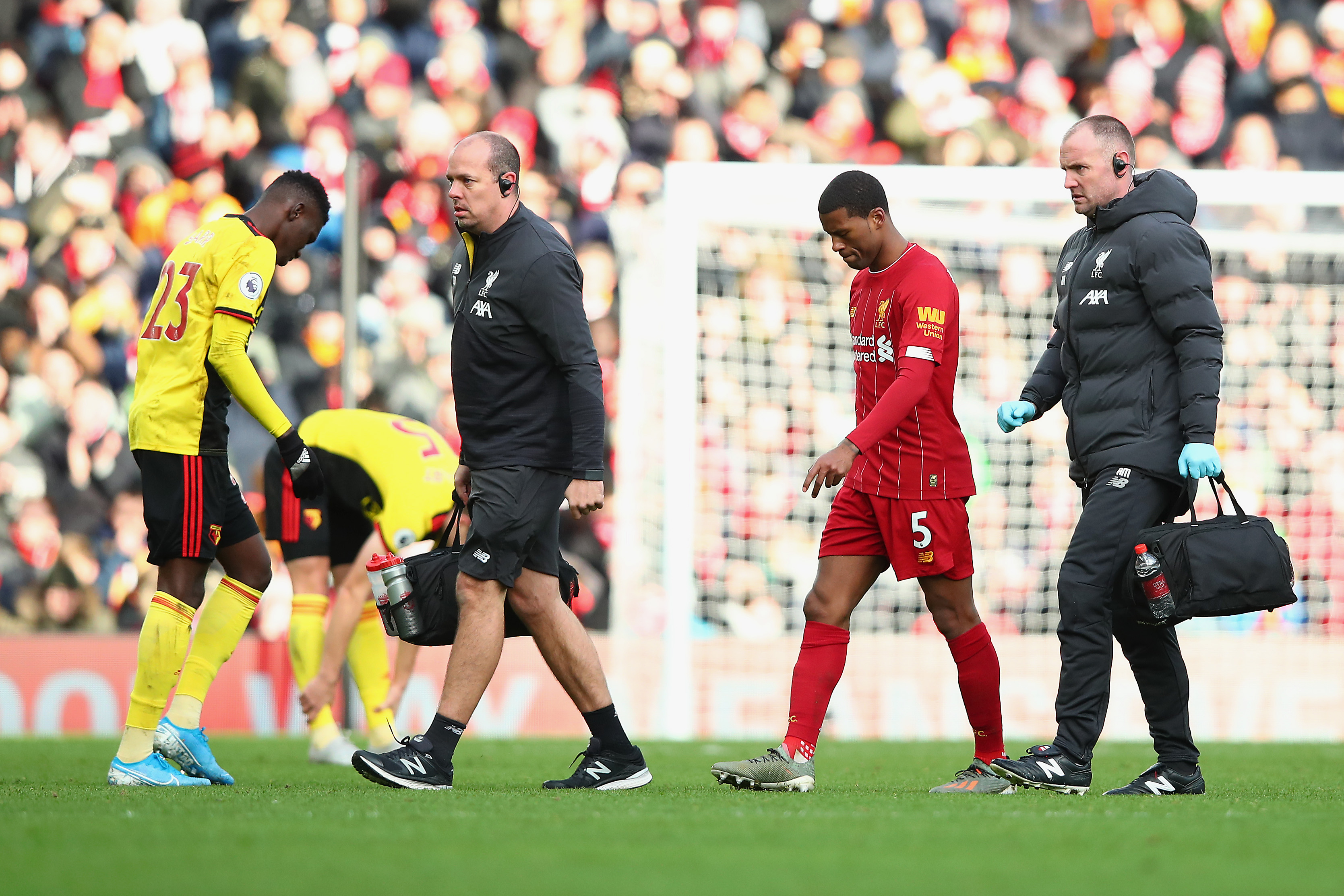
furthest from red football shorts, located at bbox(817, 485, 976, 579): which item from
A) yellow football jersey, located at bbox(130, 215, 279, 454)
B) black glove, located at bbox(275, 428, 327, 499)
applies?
yellow football jersey, located at bbox(130, 215, 279, 454)

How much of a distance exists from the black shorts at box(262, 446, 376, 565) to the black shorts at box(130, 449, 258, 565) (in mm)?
1252

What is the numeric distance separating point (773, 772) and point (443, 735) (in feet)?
3.19

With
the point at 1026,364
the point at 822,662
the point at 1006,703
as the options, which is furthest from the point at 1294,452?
the point at 822,662

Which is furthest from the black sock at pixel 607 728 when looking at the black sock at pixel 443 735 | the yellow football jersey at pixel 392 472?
the yellow football jersey at pixel 392 472

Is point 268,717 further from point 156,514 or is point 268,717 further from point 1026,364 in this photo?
point 1026,364

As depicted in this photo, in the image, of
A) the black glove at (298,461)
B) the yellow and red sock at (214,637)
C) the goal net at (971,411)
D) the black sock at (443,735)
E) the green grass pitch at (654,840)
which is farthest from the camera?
the goal net at (971,411)

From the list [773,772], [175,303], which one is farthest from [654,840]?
[175,303]

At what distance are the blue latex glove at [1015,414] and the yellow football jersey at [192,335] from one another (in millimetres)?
2332

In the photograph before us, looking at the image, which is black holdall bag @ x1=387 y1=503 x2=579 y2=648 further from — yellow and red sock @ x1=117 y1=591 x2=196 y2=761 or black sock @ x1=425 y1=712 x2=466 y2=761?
yellow and red sock @ x1=117 y1=591 x2=196 y2=761

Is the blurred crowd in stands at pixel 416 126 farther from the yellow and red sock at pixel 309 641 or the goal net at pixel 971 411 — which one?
the yellow and red sock at pixel 309 641

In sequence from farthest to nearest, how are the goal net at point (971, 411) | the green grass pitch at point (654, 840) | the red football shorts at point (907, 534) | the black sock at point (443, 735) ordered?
the goal net at point (971, 411)
the red football shorts at point (907, 534)
the black sock at point (443, 735)
the green grass pitch at point (654, 840)

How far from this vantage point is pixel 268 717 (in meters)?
8.53

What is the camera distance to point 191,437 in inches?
193

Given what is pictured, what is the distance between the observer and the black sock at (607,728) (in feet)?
15.4
